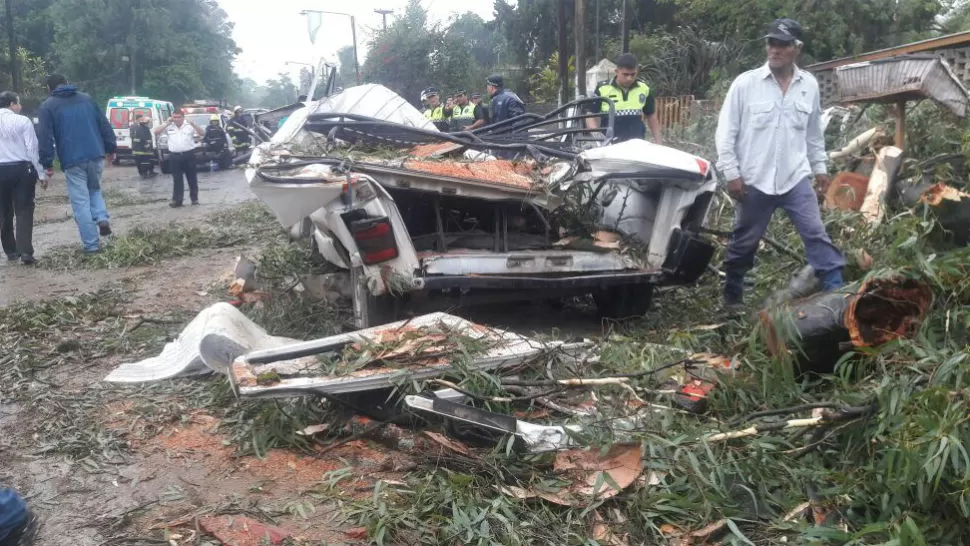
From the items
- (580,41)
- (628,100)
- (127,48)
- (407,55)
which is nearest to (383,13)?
(407,55)

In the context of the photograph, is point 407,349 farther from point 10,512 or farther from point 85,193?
point 85,193

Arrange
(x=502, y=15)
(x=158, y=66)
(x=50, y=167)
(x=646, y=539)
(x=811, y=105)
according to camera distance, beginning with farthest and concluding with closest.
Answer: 1. (x=158, y=66)
2. (x=502, y=15)
3. (x=50, y=167)
4. (x=811, y=105)
5. (x=646, y=539)

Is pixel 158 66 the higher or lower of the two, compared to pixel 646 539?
higher

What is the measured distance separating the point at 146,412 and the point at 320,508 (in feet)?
5.07

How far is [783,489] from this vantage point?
2.89 metres

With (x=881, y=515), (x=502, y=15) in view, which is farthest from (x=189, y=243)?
(x=502, y=15)

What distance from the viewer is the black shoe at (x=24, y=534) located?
283cm

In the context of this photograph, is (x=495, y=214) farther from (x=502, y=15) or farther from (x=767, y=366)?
(x=502, y=15)

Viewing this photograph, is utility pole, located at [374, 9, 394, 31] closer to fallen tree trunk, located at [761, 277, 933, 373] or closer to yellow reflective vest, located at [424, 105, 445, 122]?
yellow reflective vest, located at [424, 105, 445, 122]

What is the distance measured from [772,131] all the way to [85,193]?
7.17 meters

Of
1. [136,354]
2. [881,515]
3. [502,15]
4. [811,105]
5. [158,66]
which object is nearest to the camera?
[881,515]

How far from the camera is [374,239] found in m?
4.39

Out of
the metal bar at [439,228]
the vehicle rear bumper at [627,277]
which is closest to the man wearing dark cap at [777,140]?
the vehicle rear bumper at [627,277]

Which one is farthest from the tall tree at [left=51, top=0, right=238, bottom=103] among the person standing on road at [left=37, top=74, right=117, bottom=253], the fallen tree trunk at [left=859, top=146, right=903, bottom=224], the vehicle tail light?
the vehicle tail light
